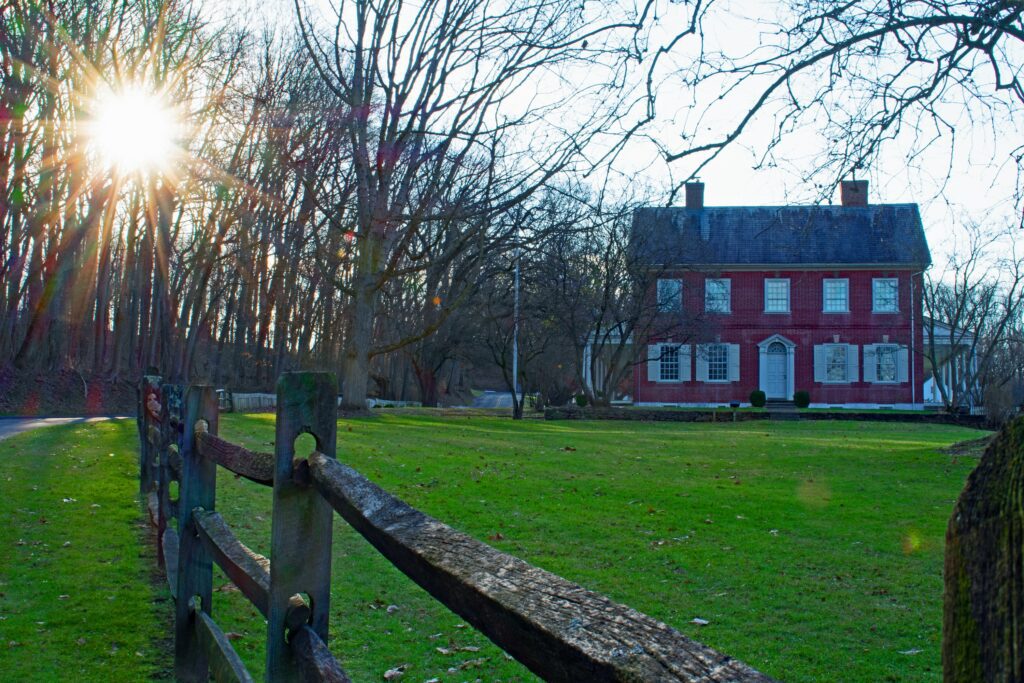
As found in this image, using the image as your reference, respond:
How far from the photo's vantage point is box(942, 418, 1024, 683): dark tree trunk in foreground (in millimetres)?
870

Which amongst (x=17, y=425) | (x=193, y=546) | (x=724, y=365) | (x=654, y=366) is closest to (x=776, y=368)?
(x=724, y=365)

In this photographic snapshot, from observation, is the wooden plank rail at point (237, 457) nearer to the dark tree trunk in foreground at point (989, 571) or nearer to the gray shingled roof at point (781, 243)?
the dark tree trunk in foreground at point (989, 571)

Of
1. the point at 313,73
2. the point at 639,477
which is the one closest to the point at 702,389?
the point at 313,73

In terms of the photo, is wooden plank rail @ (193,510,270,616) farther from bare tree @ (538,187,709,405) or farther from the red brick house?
the red brick house

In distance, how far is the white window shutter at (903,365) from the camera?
44.2 metres

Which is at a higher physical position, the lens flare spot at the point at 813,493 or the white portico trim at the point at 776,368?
the white portico trim at the point at 776,368

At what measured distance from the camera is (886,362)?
4447 centimetres

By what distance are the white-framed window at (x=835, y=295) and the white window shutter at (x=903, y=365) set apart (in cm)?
310

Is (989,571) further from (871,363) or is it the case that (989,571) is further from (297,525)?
(871,363)

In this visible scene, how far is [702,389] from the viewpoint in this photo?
149ft

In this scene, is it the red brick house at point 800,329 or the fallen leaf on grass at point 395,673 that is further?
the red brick house at point 800,329

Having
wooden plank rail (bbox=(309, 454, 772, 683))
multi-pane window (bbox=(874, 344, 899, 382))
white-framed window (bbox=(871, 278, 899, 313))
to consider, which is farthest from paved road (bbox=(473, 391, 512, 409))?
wooden plank rail (bbox=(309, 454, 772, 683))

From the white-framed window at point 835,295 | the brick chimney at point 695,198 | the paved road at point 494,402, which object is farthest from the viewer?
the paved road at point 494,402

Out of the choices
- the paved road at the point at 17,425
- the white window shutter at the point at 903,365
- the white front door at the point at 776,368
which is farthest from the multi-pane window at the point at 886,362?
the paved road at the point at 17,425
